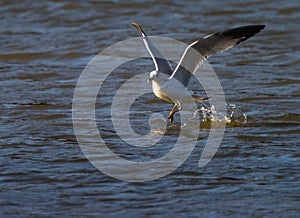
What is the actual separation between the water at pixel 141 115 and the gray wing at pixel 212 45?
741 millimetres

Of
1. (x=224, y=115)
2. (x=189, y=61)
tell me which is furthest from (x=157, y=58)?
(x=224, y=115)

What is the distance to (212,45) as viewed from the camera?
8664mm

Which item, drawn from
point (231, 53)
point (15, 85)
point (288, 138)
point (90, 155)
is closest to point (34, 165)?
point (90, 155)

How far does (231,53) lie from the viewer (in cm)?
1258

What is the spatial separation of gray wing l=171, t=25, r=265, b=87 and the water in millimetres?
741

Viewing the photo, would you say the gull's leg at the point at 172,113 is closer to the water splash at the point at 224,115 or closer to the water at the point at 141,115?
the water at the point at 141,115

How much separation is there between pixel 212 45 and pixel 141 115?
1483 mm

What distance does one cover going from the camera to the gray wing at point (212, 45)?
337 inches

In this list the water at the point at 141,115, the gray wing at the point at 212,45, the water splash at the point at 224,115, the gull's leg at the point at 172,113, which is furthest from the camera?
the water splash at the point at 224,115

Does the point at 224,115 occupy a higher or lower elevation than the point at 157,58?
lower

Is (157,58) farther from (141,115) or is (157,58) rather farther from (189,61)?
(141,115)

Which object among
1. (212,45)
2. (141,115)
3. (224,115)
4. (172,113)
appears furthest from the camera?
(141,115)

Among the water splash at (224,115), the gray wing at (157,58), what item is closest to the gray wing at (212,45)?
the gray wing at (157,58)

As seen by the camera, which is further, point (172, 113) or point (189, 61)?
point (172, 113)
